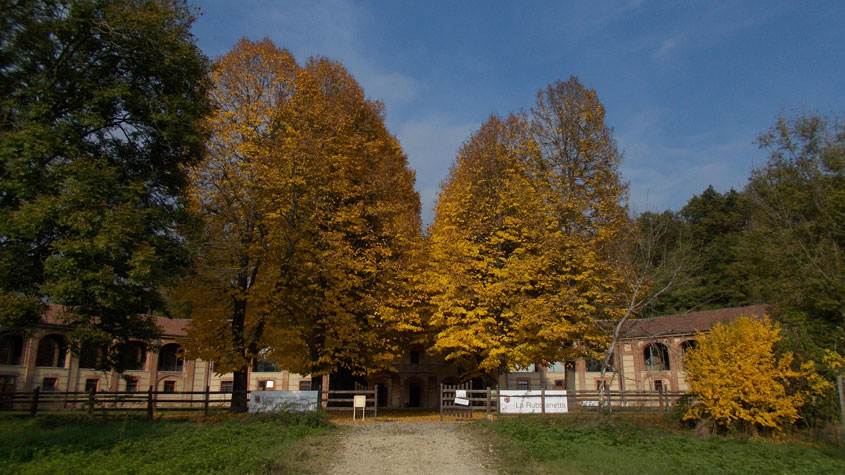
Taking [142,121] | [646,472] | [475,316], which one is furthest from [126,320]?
[646,472]

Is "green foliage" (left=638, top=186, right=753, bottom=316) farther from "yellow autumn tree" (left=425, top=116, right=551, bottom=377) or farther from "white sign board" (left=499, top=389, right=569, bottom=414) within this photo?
"white sign board" (left=499, top=389, right=569, bottom=414)

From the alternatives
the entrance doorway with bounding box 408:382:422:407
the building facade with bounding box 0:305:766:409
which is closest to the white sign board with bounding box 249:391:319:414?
the building facade with bounding box 0:305:766:409

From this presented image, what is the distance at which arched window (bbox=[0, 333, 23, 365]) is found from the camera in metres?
31.6

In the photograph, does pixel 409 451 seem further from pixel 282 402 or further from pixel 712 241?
pixel 712 241

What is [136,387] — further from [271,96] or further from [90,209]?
[90,209]

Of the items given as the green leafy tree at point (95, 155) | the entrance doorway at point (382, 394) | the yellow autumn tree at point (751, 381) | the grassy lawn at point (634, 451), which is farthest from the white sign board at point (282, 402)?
the entrance doorway at point (382, 394)

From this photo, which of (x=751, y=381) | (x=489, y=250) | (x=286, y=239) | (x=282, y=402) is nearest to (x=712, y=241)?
(x=489, y=250)

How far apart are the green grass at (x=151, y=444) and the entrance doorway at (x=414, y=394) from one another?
2214 centimetres

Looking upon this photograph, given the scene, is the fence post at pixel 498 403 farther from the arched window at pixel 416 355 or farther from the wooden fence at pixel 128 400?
the arched window at pixel 416 355

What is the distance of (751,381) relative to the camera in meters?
15.9

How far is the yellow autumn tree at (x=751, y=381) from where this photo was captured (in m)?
15.7

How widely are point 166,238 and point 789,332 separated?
64.9 ft

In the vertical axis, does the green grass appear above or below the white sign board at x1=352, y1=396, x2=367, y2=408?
below

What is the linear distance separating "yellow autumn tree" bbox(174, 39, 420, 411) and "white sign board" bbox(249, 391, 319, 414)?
77.6 inches
